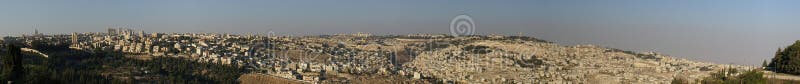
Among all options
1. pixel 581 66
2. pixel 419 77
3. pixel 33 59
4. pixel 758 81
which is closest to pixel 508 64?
pixel 581 66

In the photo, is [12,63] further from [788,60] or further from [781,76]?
[788,60]

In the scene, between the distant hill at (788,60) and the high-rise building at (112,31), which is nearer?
the distant hill at (788,60)

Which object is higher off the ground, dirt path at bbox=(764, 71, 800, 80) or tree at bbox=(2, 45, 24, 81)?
tree at bbox=(2, 45, 24, 81)

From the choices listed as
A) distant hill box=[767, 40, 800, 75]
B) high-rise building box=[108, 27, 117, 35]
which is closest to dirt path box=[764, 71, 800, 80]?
distant hill box=[767, 40, 800, 75]

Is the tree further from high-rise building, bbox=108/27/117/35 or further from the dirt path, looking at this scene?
high-rise building, bbox=108/27/117/35

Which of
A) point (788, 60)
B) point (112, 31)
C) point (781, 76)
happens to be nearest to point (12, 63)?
point (781, 76)

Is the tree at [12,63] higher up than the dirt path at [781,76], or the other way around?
the tree at [12,63]

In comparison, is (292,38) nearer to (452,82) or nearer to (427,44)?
(427,44)

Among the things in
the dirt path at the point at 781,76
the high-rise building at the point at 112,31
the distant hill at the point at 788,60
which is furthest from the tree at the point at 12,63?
the high-rise building at the point at 112,31

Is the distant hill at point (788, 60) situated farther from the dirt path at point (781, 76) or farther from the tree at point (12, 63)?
the tree at point (12, 63)

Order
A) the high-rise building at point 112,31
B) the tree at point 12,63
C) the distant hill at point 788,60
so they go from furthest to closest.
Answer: the high-rise building at point 112,31
the distant hill at point 788,60
the tree at point 12,63

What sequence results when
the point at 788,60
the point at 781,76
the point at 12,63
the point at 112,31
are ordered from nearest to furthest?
the point at 12,63
the point at 781,76
the point at 788,60
the point at 112,31

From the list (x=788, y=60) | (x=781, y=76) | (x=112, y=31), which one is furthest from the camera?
(x=112, y=31)
